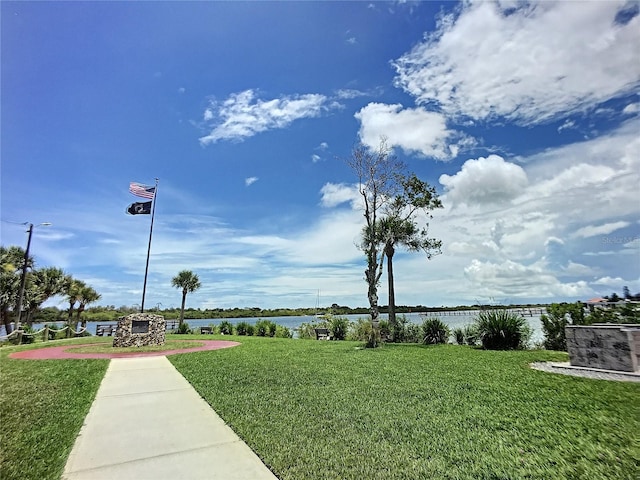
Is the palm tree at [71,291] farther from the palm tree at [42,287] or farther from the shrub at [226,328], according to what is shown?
the shrub at [226,328]

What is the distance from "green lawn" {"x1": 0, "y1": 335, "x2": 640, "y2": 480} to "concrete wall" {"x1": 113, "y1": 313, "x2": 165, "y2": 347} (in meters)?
7.62

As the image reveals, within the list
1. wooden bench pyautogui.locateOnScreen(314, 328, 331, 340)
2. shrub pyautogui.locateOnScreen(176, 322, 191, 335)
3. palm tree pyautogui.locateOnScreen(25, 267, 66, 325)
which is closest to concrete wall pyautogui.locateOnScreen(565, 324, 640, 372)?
wooden bench pyautogui.locateOnScreen(314, 328, 331, 340)

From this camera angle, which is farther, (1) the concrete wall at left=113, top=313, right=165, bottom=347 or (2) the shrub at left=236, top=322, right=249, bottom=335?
(2) the shrub at left=236, top=322, right=249, bottom=335

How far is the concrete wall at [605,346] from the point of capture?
7.11 meters

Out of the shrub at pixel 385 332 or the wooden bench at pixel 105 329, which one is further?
the wooden bench at pixel 105 329

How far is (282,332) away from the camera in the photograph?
2406 cm

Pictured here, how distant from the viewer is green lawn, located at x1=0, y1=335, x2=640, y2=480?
343 cm

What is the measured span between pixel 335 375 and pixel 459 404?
3.30m

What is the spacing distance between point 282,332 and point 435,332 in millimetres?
A: 11853

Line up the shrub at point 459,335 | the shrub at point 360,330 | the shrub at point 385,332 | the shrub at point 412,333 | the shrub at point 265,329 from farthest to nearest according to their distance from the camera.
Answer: the shrub at point 265,329 → the shrub at point 360,330 → the shrub at point 385,332 → the shrub at point 412,333 → the shrub at point 459,335

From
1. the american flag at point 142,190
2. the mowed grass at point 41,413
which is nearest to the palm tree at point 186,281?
the american flag at point 142,190

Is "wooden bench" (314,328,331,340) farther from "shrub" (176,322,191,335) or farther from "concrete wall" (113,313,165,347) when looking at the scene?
"shrub" (176,322,191,335)

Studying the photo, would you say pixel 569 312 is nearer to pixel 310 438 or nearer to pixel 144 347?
pixel 310 438

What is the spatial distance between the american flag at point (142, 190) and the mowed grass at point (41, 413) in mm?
12599
